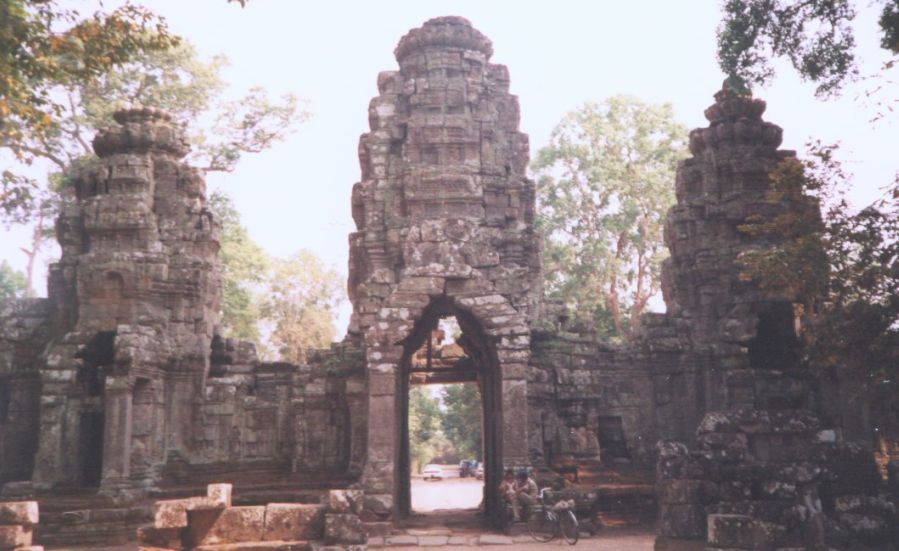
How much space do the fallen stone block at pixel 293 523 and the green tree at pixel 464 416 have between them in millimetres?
23550

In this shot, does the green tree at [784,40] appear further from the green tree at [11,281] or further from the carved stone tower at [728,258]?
the green tree at [11,281]

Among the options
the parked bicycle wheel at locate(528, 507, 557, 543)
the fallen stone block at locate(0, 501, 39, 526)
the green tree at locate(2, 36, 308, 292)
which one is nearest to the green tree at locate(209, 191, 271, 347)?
the green tree at locate(2, 36, 308, 292)

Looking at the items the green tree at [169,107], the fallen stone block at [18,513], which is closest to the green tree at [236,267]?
the green tree at [169,107]

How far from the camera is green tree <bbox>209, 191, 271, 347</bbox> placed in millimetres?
27625

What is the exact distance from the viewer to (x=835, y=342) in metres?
11.9

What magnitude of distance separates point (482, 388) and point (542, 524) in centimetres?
438

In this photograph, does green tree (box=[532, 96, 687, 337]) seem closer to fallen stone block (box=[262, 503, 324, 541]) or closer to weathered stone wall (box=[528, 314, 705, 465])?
weathered stone wall (box=[528, 314, 705, 465])

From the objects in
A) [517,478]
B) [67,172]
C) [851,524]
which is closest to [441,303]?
[517,478]

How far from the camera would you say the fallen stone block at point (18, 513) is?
8.55 metres

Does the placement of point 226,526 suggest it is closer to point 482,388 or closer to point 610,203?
point 482,388

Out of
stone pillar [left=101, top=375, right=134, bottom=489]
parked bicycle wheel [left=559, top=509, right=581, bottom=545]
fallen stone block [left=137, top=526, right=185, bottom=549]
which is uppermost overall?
stone pillar [left=101, top=375, right=134, bottom=489]

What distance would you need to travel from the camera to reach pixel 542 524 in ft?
39.3

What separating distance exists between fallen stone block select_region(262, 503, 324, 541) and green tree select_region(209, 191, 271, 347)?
1872 cm

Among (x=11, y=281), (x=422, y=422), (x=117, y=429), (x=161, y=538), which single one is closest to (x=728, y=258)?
(x=117, y=429)
